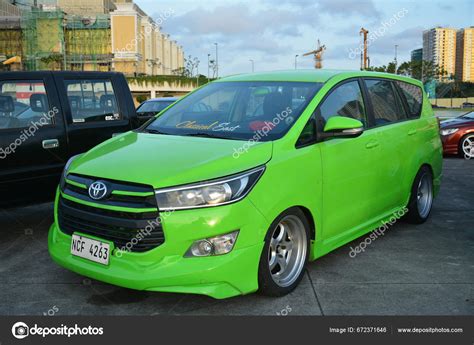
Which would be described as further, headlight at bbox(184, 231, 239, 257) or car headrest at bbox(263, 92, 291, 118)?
car headrest at bbox(263, 92, 291, 118)

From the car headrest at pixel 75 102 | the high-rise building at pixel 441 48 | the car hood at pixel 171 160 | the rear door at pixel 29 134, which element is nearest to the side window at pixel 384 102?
the car hood at pixel 171 160

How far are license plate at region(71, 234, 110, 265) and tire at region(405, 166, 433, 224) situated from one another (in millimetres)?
3603

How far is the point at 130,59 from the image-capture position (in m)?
94.9

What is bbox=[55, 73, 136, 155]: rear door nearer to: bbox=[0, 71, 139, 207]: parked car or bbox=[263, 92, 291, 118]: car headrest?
bbox=[0, 71, 139, 207]: parked car

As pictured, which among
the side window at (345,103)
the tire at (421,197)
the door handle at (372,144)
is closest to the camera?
the side window at (345,103)

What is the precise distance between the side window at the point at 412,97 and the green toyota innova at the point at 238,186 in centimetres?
47

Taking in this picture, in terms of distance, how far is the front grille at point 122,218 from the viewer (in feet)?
11.0

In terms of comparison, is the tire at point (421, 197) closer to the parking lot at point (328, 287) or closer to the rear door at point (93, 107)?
the parking lot at point (328, 287)

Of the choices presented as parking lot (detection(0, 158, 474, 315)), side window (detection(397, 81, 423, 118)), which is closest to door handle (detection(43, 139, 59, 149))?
parking lot (detection(0, 158, 474, 315))

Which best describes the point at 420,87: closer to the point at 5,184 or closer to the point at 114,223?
the point at 114,223

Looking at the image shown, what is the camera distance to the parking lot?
374 cm

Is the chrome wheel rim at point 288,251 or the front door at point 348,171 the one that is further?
the front door at point 348,171

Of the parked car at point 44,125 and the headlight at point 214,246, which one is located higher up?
the parked car at point 44,125

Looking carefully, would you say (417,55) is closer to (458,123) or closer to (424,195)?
(458,123)
